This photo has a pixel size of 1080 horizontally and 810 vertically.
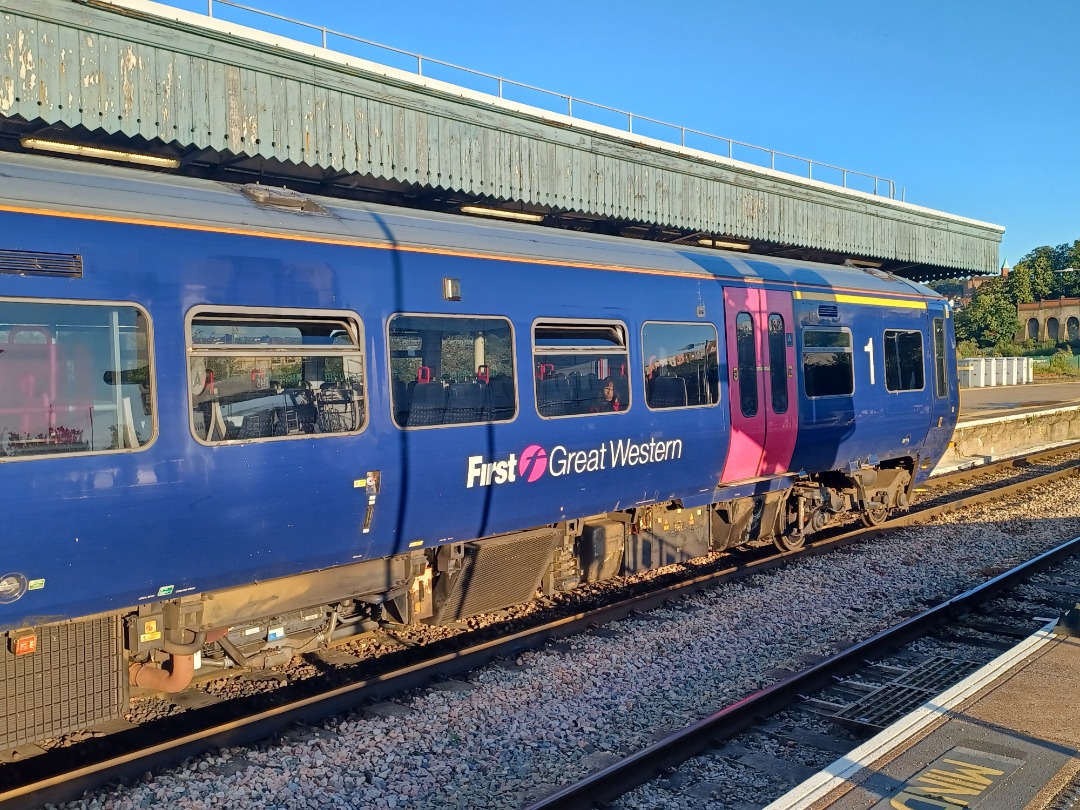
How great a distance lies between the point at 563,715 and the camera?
5789 millimetres

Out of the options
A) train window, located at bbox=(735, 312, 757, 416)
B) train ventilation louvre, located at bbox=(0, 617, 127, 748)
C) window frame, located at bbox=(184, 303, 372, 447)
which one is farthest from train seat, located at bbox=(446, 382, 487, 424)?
train window, located at bbox=(735, 312, 757, 416)

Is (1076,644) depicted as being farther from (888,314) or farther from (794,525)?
(888,314)

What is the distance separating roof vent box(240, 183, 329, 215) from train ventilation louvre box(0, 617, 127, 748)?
8.86 feet

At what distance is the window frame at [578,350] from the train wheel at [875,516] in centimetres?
584

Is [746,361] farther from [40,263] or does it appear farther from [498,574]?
[40,263]

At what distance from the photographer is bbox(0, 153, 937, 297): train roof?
15.1 ft

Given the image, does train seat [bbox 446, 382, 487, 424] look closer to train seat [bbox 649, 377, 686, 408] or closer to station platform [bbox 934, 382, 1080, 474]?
train seat [bbox 649, 377, 686, 408]

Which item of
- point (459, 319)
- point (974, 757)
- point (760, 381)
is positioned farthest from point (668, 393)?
point (974, 757)

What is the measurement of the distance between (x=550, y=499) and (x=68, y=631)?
3.48 meters

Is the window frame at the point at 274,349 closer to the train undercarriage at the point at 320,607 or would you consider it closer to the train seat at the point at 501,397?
the train undercarriage at the point at 320,607

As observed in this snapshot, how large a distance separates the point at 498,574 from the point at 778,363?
4.02m

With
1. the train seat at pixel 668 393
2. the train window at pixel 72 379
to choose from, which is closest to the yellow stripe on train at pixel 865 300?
the train seat at pixel 668 393

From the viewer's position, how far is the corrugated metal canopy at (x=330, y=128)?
8.81 metres

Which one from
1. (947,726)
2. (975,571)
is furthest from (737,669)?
(975,571)
